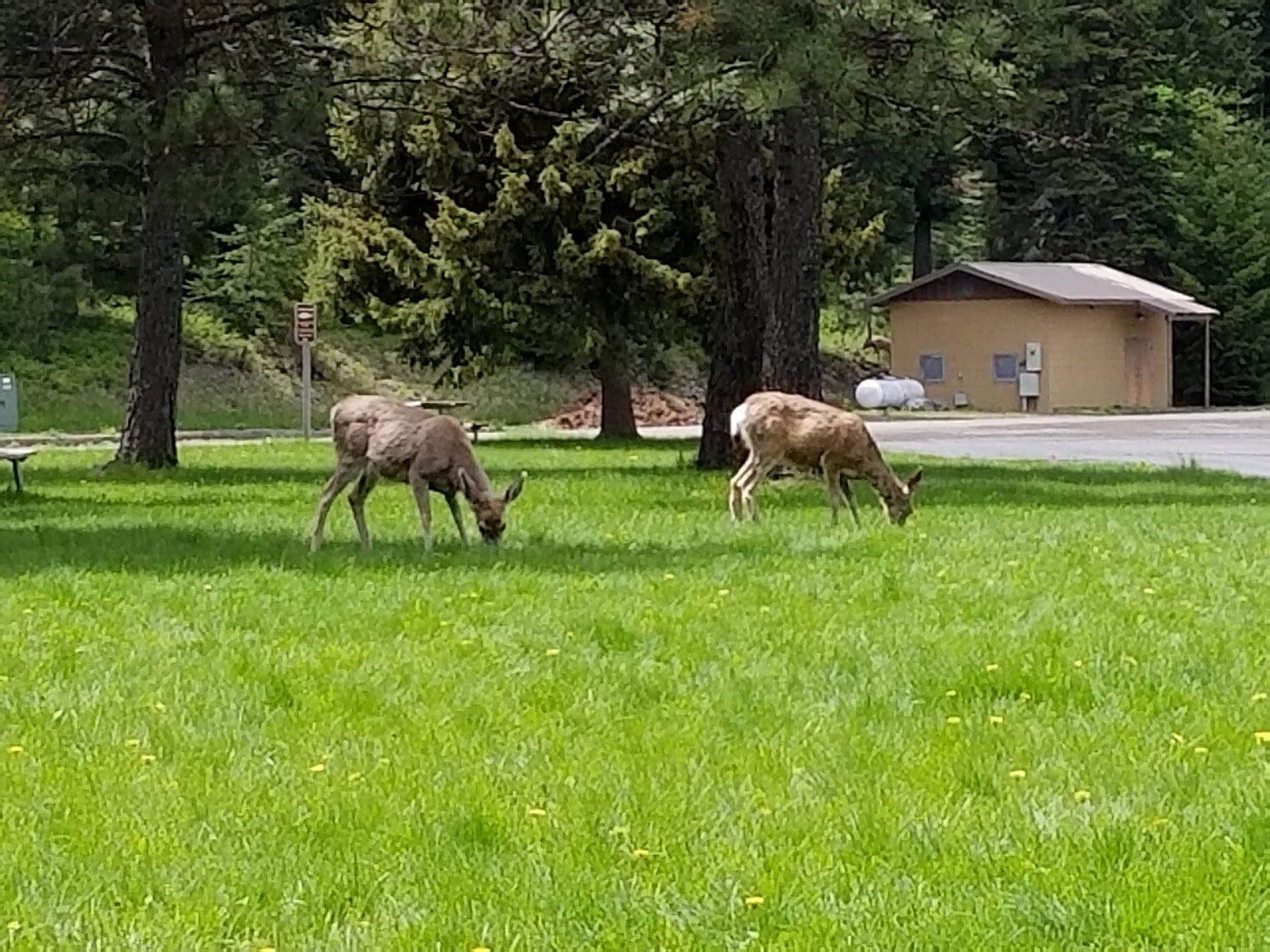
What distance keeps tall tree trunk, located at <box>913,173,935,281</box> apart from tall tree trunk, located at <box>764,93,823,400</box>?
1780 inches

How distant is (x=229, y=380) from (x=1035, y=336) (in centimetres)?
2017

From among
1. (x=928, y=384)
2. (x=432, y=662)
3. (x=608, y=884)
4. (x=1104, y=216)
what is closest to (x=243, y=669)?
(x=432, y=662)

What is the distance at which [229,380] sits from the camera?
47531mm

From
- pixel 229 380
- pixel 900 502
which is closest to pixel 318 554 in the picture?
pixel 900 502

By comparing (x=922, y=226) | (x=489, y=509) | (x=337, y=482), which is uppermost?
(x=922, y=226)

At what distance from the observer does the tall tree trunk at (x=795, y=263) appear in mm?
24109

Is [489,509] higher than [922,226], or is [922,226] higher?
[922,226]

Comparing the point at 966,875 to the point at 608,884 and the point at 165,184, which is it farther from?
the point at 165,184

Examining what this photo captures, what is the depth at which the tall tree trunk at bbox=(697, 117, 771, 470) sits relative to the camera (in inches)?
1035

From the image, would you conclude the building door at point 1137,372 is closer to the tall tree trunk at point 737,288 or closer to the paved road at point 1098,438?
the paved road at point 1098,438

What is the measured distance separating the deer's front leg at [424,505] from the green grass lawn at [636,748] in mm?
313

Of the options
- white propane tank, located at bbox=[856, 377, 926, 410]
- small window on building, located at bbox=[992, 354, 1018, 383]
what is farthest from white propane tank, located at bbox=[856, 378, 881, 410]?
small window on building, located at bbox=[992, 354, 1018, 383]

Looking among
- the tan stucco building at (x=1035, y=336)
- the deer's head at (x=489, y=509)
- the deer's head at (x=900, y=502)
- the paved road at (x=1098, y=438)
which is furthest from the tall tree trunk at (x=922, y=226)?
the deer's head at (x=489, y=509)

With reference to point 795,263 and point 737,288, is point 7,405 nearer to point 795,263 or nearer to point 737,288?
point 737,288
